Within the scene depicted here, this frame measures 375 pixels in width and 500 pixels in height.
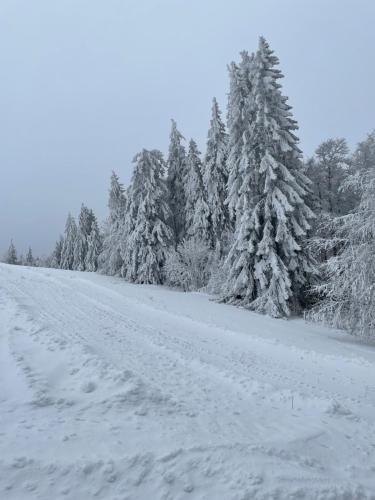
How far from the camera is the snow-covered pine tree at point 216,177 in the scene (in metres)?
28.9

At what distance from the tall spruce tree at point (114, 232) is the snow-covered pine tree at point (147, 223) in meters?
3.33

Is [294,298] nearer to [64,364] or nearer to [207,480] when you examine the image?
[64,364]

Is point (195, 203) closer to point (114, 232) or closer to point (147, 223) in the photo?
point (147, 223)

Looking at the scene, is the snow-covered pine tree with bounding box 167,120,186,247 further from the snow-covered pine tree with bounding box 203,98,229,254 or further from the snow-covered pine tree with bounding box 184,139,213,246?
the snow-covered pine tree with bounding box 203,98,229,254

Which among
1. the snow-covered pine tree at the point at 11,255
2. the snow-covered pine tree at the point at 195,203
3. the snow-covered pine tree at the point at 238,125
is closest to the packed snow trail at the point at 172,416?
the snow-covered pine tree at the point at 238,125

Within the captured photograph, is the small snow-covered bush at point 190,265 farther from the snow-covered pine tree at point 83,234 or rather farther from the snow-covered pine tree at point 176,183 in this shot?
the snow-covered pine tree at point 83,234

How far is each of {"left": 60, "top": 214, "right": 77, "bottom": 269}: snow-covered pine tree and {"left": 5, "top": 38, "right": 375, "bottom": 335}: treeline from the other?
21759mm

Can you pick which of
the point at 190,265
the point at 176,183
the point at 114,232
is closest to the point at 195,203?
the point at 176,183

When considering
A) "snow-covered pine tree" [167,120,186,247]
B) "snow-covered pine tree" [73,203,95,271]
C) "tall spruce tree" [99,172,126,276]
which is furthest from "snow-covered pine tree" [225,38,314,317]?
"snow-covered pine tree" [73,203,95,271]

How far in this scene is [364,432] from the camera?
17.7ft

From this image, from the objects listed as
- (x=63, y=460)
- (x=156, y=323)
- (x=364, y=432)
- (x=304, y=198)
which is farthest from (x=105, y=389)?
(x=304, y=198)

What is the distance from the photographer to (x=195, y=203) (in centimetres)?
3083

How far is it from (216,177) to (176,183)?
6105 mm

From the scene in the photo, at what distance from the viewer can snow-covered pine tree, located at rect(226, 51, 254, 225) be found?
767 inches
